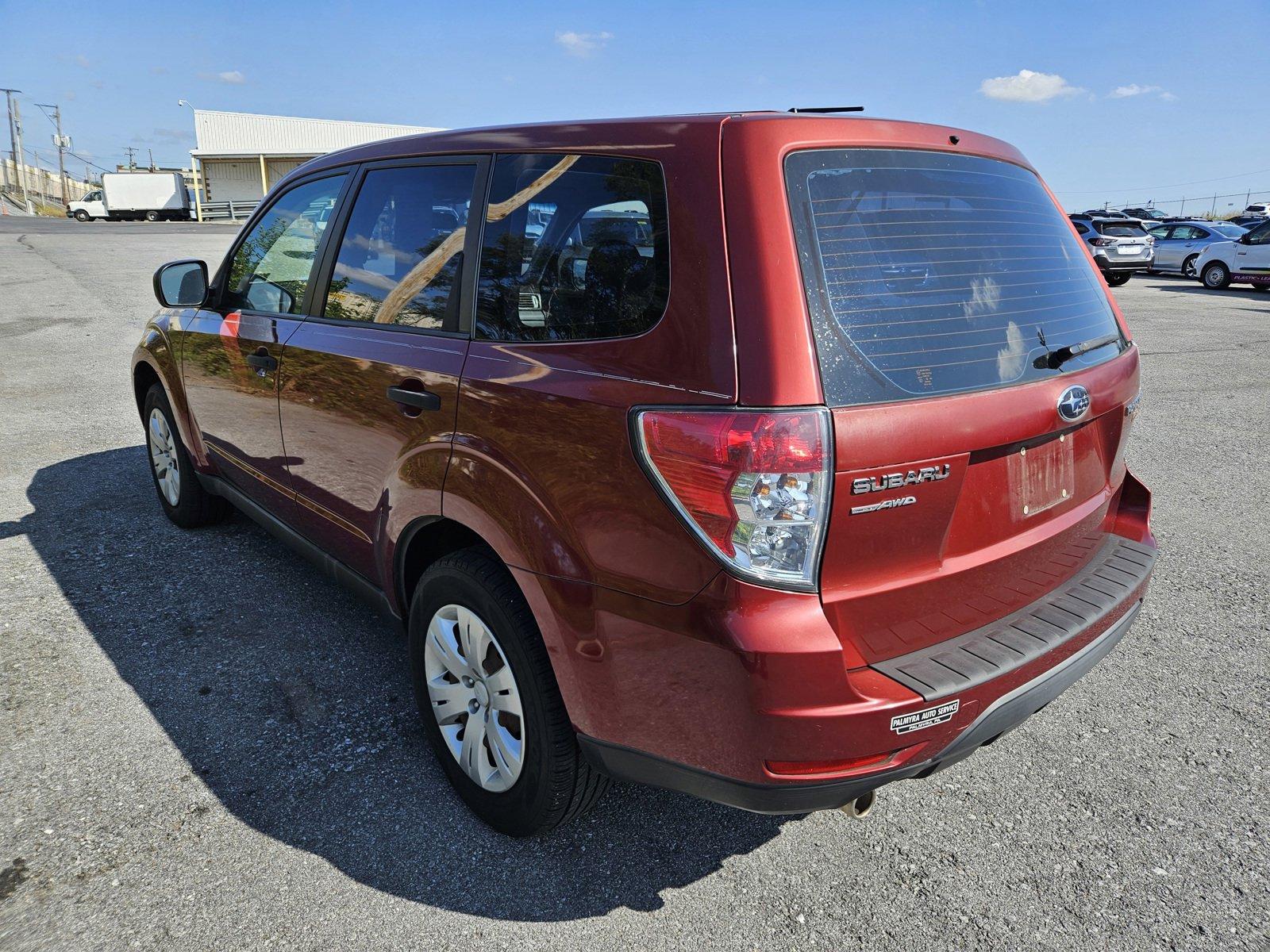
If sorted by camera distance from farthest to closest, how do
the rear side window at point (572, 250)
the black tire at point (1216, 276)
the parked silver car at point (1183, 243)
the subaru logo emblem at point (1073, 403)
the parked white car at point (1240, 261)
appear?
the parked silver car at point (1183, 243), the black tire at point (1216, 276), the parked white car at point (1240, 261), the subaru logo emblem at point (1073, 403), the rear side window at point (572, 250)

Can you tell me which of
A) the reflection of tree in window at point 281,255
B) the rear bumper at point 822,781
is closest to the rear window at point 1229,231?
the reflection of tree in window at point 281,255

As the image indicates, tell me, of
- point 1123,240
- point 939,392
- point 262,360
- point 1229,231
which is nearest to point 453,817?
point 939,392

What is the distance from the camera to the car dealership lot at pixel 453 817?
2279 mm

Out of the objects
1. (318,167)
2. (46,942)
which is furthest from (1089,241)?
(46,942)

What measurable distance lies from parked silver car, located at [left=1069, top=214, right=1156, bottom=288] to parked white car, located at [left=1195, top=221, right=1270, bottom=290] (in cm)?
139

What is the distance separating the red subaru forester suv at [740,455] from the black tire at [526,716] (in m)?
0.01

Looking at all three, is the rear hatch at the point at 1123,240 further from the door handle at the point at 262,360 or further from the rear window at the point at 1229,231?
the door handle at the point at 262,360

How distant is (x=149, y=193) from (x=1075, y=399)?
2417 inches

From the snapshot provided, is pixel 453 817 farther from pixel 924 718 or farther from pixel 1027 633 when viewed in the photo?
pixel 1027 633

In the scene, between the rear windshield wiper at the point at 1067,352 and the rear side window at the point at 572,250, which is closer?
the rear side window at the point at 572,250

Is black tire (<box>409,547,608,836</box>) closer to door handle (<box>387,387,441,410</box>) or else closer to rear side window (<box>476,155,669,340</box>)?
door handle (<box>387,387,441,410</box>)

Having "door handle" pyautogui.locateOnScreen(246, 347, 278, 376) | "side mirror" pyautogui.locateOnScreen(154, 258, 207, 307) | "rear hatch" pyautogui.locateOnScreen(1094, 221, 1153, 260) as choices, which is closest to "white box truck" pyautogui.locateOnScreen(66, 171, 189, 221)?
"rear hatch" pyautogui.locateOnScreen(1094, 221, 1153, 260)

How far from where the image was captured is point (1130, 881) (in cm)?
241

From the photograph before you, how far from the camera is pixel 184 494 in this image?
15.5 ft
